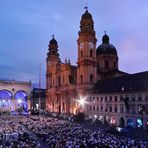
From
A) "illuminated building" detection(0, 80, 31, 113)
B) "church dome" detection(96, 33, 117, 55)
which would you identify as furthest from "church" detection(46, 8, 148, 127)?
"illuminated building" detection(0, 80, 31, 113)

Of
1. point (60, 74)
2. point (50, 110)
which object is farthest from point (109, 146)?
point (50, 110)

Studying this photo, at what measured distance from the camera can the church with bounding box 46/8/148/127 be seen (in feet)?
214

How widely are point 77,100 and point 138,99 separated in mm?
33234

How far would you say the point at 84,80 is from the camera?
89875 millimetres

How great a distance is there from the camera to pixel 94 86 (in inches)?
3536

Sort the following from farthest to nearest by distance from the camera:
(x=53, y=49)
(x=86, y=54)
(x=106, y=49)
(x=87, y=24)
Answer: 1. (x=53, y=49)
2. (x=106, y=49)
3. (x=87, y=24)
4. (x=86, y=54)

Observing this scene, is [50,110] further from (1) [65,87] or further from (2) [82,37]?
(2) [82,37]

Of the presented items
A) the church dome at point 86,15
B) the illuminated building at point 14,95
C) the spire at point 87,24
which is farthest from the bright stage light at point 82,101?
the illuminated building at point 14,95

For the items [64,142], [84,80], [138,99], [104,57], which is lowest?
[64,142]

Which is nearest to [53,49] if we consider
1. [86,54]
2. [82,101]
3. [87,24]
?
[87,24]

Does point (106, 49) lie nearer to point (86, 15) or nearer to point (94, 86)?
point (86, 15)

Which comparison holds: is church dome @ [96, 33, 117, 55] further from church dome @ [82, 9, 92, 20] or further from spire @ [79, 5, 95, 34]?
church dome @ [82, 9, 92, 20]

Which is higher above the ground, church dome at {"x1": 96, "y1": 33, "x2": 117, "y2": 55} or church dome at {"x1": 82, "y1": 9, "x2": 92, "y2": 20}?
church dome at {"x1": 82, "y1": 9, "x2": 92, "y2": 20}

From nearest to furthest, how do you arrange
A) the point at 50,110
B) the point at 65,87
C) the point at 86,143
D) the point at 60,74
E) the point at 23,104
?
the point at 86,143
the point at 65,87
the point at 60,74
the point at 50,110
the point at 23,104
